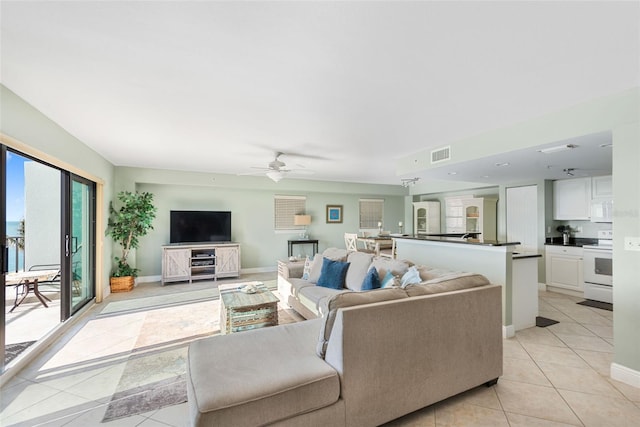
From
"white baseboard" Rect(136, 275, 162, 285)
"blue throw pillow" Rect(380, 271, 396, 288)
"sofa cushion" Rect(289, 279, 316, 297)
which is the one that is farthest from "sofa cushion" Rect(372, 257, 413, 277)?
"white baseboard" Rect(136, 275, 162, 285)

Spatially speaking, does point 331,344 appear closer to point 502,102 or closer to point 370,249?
point 502,102

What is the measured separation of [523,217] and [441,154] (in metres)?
3.02

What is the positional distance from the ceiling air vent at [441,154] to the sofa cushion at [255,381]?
10.0 feet

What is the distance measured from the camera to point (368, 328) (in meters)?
1.69

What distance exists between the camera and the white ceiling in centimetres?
141

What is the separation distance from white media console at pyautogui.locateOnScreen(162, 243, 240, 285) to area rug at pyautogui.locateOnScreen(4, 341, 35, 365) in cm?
280

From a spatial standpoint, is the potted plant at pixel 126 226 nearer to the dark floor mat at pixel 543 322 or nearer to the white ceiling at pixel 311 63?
the white ceiling at pixel 311 63

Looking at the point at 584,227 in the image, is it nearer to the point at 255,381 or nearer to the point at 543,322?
the point at 543,322

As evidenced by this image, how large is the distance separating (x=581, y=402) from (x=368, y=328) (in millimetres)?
1783

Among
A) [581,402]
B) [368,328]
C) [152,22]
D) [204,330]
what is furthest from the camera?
[204,330]

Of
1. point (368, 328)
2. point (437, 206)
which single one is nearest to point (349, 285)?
point (368, 328)

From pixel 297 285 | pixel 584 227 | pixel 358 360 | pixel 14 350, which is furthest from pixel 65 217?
pixel 584 227

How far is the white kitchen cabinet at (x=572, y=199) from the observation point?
192 inches

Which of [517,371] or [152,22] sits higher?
[152,22]
